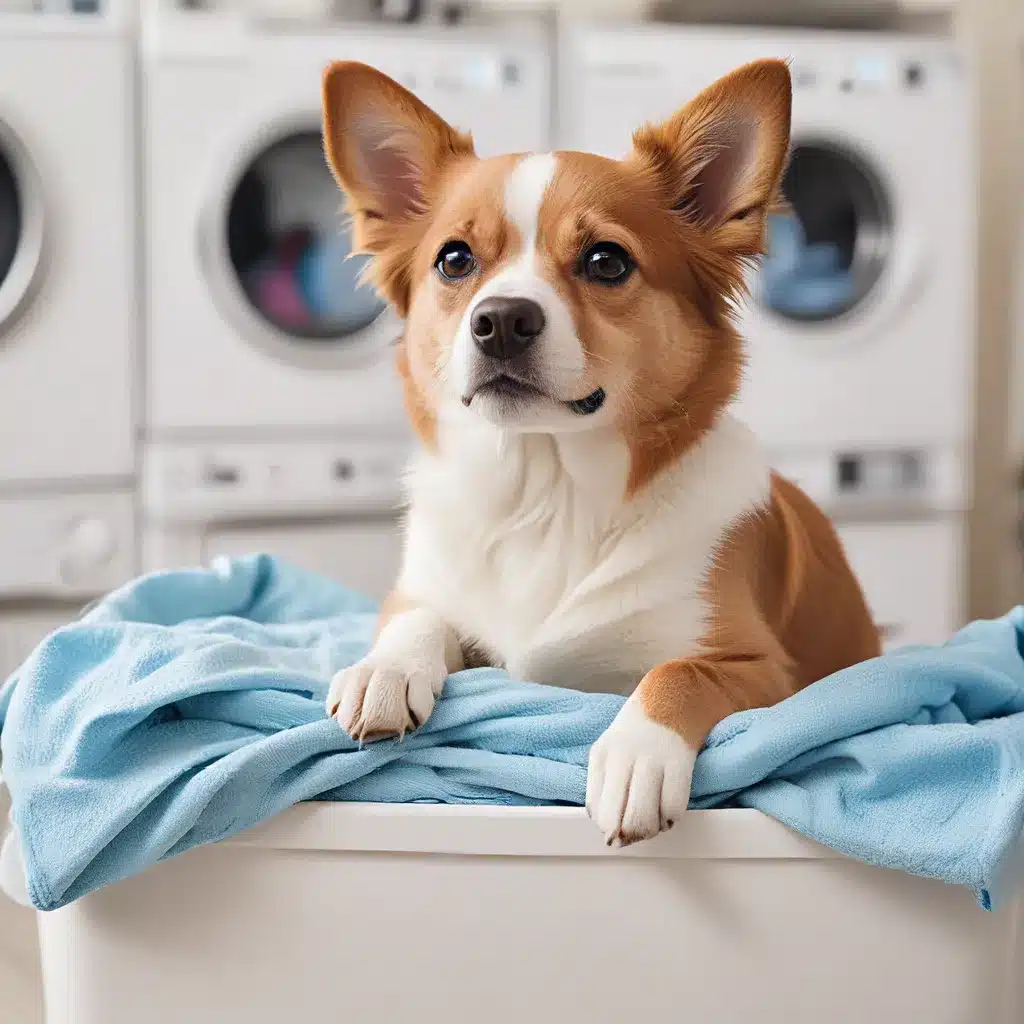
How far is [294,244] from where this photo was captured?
2.77m

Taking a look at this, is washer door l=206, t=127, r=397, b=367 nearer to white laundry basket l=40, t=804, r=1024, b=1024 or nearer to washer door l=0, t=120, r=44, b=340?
washer door l=0, t=120, r=44, b=340

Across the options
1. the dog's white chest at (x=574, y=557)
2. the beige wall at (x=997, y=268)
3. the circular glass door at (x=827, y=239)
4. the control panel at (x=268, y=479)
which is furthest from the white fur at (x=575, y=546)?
the beige wall at (x=997, y=268)

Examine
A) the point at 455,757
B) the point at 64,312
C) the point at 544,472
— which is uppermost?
the point at 64,312

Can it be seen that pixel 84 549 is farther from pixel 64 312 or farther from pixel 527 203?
pixel 527 203

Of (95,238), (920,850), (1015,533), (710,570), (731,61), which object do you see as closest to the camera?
(920,850)

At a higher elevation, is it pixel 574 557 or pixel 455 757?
pixel 574 557

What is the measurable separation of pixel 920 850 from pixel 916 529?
7.32ft

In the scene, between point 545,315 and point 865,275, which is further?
point 865,275

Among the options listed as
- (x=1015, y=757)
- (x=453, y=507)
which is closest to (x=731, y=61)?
(x=453, y=507)

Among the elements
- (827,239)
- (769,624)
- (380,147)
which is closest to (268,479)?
(827,239)

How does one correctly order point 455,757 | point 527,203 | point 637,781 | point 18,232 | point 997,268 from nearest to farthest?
point 637,781, point 455,757, point 527,203, point 18,232, point 997,268

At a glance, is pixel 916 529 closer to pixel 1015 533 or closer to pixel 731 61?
pixel 1015 533

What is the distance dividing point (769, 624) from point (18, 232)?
6.69 feet

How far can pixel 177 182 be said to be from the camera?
2.71 meters
